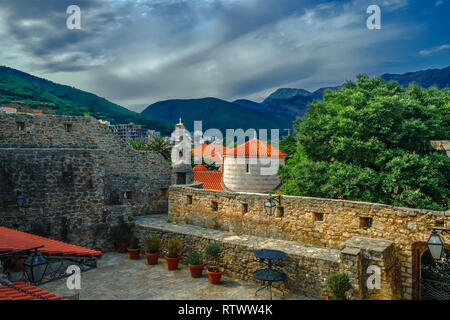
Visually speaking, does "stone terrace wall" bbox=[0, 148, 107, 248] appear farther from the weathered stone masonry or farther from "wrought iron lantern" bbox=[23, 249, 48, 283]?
"wrought iron lantern" bbox=[23, 249, 48, 283]

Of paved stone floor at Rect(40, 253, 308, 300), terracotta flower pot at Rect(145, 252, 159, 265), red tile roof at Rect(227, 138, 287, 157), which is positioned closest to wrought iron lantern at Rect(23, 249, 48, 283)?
paved stone floor at Rect(40, 253, 308, 300)

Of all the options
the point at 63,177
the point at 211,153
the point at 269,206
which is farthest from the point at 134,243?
the point at 211,153

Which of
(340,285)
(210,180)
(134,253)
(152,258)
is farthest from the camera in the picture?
(210,180)

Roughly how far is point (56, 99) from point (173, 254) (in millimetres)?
96983

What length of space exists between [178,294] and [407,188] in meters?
10.6

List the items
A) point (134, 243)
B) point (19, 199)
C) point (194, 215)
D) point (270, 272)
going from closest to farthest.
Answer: point (270, 272) → point (19, 199) → point (134, 243) → point (194, 215)

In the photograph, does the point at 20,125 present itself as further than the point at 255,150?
Answer: No

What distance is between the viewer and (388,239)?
33.1 feet

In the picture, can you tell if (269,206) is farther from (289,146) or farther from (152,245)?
(289,146)

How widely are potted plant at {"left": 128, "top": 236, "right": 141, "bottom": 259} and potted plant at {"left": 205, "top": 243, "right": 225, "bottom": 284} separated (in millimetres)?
3999

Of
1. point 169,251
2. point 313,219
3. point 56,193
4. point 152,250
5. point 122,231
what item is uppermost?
point 56,193

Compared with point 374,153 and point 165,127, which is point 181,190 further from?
point 165,127

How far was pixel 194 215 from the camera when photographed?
15320 millimetres

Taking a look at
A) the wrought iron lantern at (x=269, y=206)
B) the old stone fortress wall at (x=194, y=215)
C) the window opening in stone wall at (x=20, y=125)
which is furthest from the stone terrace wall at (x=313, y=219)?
the window opening in stone wall at (x=20, y=125)
